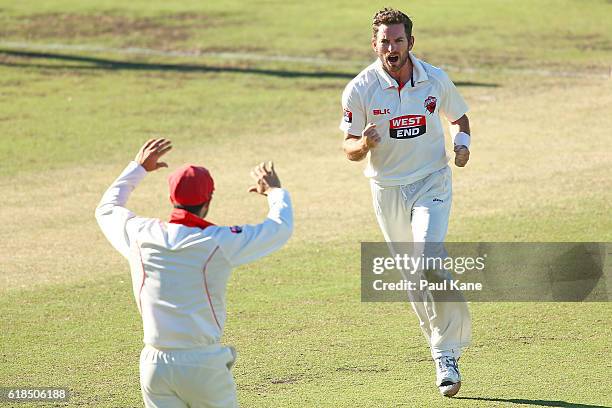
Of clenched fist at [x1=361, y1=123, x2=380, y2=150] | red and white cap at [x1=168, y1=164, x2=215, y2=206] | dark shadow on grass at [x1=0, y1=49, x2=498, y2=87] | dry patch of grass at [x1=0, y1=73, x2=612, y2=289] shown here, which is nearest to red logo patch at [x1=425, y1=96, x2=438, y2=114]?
clenched fist at [x1=361, y1=123, x2=380, y2=150]

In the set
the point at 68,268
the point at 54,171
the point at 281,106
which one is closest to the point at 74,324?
the point at 68,268

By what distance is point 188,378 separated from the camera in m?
5.39

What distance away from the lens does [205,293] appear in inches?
215

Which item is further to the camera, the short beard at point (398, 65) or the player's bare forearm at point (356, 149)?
the short beard at point (398, 65)

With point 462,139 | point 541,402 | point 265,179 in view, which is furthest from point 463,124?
point 265,179

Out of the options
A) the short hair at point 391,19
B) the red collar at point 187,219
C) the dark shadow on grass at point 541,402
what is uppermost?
the short hair at point 391,19

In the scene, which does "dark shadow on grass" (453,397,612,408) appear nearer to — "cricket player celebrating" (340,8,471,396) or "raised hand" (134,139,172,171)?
"cricket player celebrating" (340,8,471,396)

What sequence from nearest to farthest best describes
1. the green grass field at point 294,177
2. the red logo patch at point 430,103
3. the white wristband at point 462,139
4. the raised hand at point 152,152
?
the raised hand at point 152,152, the white wristband at point 462,139, the red logo patch at point 430,103, the green grass field at point 294,177

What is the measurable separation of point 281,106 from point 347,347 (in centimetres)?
981

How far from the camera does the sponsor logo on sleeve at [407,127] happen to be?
7.82 metres

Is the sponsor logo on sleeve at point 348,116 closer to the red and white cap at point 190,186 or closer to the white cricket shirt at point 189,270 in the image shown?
the white cricket shirt at point 189,270

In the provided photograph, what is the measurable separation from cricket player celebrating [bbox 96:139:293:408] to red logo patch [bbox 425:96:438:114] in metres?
2.57

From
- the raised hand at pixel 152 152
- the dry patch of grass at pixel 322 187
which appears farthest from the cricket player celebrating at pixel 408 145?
the dry patch of grass at pixel 322 187

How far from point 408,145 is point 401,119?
0.60ft
